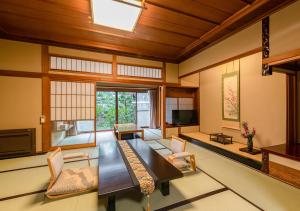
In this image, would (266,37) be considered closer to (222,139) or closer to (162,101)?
(222,139)

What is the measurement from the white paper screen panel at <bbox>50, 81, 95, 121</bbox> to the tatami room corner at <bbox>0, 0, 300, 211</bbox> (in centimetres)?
3

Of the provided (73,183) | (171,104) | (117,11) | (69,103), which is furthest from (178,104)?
(73,183)

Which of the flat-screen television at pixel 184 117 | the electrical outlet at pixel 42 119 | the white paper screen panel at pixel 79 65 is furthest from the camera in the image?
the flat-screen television at pixel 184 117

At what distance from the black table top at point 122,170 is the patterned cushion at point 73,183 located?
23cm

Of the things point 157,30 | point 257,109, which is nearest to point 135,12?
point 157,30

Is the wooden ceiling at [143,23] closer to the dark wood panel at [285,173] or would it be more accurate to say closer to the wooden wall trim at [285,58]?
the wooden wall trim at [285,58]

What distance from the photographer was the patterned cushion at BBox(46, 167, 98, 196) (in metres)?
1.78

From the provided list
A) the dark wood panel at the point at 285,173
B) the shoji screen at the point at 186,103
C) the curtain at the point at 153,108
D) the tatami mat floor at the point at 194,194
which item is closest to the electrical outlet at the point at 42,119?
the tatami mat floor at the point at 194,194

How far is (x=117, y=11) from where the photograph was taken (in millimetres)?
2441

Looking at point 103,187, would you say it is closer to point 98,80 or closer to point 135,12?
point 135,12

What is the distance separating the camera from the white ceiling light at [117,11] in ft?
7.41

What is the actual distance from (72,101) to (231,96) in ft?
15.3

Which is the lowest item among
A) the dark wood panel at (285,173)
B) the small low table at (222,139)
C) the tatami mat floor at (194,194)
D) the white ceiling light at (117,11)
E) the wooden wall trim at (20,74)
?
the tatami mat floor at (194,194)

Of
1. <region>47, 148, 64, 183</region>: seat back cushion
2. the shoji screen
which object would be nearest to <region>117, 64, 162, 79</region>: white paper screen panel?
the shoji screen
